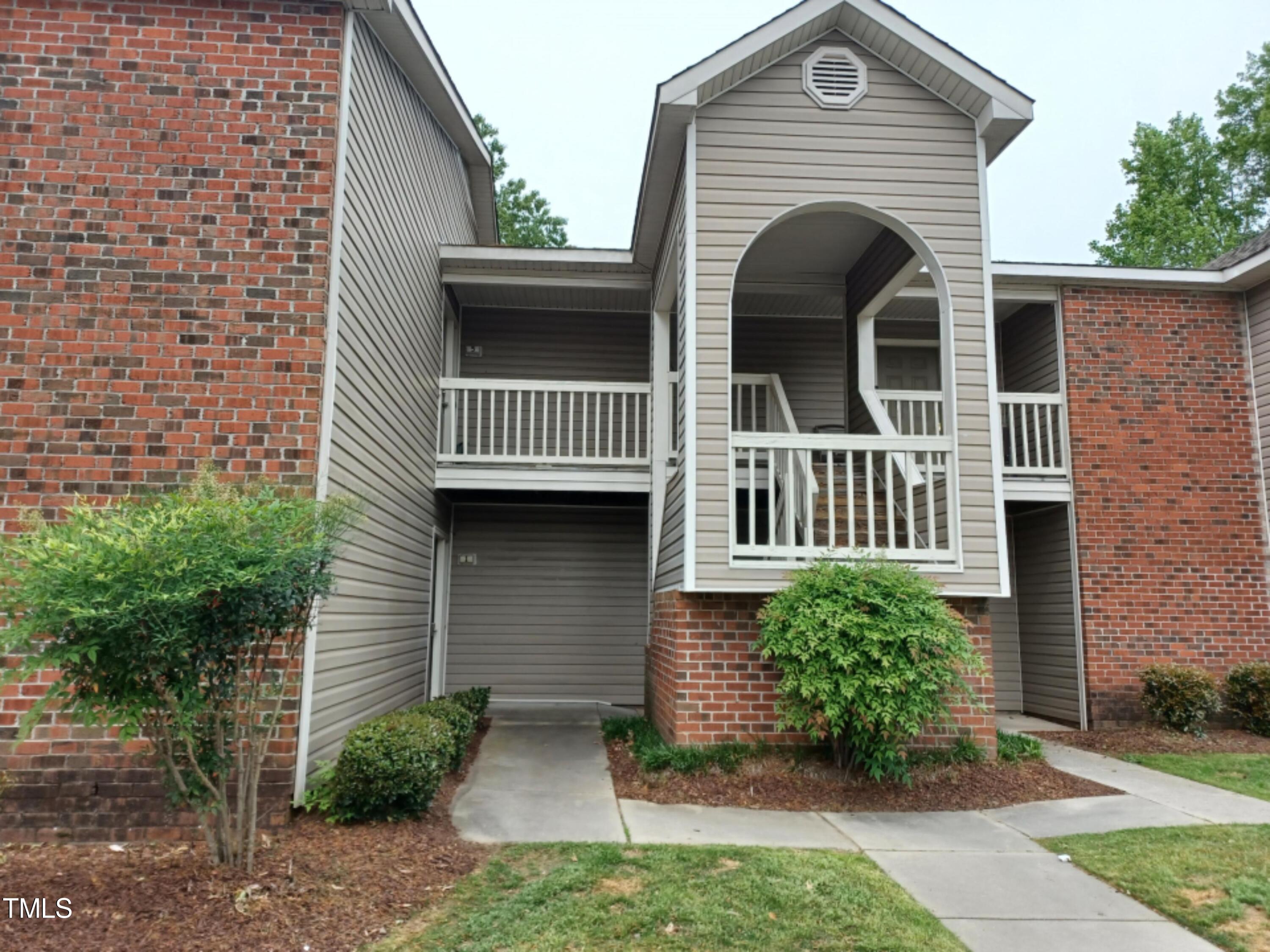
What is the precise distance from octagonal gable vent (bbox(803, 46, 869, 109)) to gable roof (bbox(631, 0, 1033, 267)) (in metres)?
0.17

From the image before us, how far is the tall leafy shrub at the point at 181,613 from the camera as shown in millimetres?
3330

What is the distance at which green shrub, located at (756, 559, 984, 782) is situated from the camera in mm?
5434

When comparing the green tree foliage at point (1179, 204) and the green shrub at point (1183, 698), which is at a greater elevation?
the green tree foliage at point (1179, 204)

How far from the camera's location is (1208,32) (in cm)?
4081

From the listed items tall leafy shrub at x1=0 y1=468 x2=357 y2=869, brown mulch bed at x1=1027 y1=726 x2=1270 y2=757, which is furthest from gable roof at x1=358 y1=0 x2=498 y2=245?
brown mulch bed at x1=1027 y1=726 x2=1270 y2=757

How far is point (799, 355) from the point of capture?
10.8 metres

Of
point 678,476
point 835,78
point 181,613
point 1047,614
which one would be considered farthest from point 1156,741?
point 181,613

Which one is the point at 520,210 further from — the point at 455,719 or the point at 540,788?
the point at 540,788

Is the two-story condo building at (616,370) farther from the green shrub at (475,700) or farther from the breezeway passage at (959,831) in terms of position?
the breezeway passage at (959,831)

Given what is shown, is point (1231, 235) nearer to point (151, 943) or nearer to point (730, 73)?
point (730, 73)

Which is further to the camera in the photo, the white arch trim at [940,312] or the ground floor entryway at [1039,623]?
the ground floor entryway at [1039,623]

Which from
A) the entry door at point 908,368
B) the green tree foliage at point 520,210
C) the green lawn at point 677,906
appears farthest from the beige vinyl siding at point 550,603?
the green tree foliage at point 520,210

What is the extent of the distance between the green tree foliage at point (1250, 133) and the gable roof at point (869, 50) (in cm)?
1687

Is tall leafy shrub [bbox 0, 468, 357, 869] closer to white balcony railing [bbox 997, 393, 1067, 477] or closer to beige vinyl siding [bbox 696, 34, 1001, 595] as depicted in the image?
beige vinyl siding [bbox 696, 34, 1001, 595]
